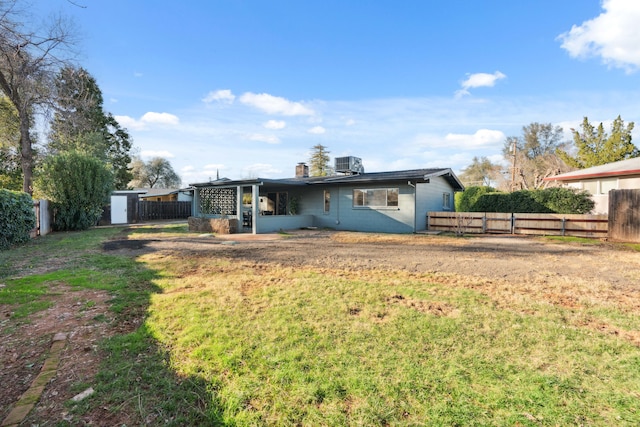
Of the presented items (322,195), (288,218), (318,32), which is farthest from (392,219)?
(318,32)

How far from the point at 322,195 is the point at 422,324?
13.0 meters

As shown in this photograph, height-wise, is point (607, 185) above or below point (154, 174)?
below

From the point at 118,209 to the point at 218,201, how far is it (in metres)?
10.9

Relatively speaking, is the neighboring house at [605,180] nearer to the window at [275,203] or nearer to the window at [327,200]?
the window at [327,200]

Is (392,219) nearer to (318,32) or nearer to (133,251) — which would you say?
(318,32)

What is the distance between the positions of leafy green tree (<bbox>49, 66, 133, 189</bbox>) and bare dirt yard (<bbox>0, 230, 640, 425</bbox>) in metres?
10.1

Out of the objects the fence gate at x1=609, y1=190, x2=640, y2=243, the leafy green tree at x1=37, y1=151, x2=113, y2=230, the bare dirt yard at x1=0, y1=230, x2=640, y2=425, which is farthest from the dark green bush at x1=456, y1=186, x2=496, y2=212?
the leafy green tree at x1=37, y1=151, x2=113, y2=230

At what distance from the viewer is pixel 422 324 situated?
3.35m

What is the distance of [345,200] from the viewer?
1525 cm

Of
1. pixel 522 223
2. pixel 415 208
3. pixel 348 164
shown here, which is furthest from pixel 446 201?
pixel 348 164

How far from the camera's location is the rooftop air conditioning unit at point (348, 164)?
58.1ft

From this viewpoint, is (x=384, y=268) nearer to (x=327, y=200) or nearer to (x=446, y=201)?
(x=327, y=200)

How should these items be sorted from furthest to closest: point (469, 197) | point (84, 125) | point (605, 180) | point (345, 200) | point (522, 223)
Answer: point (469, 197)
point (84, 125)
point (345, 200)
point (605, 180)
point (522, 223)

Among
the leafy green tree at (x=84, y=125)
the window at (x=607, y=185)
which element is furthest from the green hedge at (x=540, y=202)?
the leafy green tree at (x=84, y=125)
